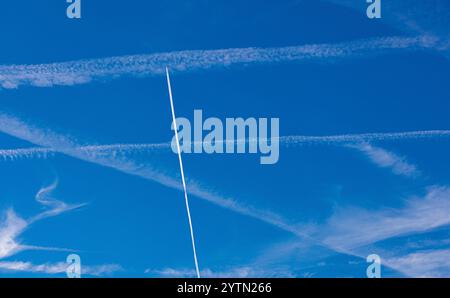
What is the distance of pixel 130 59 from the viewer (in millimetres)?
5336

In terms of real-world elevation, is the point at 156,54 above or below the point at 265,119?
above

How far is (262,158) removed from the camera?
5352 millimetres
